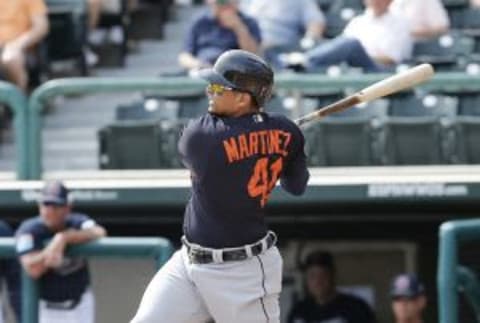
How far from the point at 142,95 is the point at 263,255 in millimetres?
3942

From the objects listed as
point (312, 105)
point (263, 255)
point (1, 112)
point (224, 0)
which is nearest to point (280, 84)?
point (312, 105)

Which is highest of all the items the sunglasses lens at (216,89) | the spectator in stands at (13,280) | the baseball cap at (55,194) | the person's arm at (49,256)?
the sunglasses lens at (216,89)

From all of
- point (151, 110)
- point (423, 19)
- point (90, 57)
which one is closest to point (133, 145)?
point (151, 110)

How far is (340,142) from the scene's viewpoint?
906cm

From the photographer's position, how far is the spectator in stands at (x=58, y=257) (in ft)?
25.4

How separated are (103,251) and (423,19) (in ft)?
10.7

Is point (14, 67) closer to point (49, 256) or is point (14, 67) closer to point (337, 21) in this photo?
point (337, 21)

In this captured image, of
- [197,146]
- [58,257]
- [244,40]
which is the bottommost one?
[58,257]

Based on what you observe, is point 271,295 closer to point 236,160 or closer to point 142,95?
point 236,160

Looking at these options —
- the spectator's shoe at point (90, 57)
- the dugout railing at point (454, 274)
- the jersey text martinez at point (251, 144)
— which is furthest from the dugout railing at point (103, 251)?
the spectator's shoe at point (90, 57)

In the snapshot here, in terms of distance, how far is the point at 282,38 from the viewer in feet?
34.3

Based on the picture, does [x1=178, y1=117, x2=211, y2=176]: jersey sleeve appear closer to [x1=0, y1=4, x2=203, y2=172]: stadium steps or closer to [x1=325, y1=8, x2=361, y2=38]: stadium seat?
[x1=0, y1=4, x2=203, y2=172]: stadium steps

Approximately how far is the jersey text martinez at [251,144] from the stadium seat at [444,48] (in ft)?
12.6

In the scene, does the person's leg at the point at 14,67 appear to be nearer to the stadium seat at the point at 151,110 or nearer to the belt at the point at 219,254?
the stadium seat at the point at 151,110
